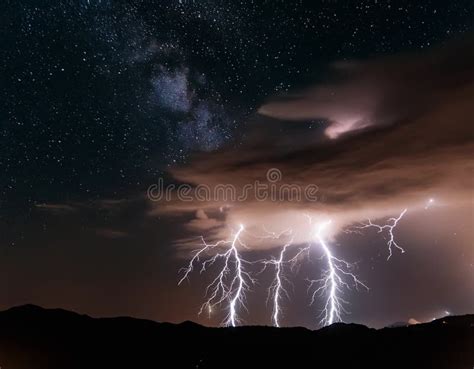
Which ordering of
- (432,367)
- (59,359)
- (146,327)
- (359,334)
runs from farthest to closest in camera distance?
1. (146,327)
2. (359,334)
3. (59,359)
4. (432,367)

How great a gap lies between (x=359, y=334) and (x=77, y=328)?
38.1ft

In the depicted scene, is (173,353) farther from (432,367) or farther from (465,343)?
(465,343)

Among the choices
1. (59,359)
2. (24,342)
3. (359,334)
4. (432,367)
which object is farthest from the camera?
(359,334)

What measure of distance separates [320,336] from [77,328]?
33.1 feet

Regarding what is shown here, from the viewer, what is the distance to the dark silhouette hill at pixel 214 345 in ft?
49.6

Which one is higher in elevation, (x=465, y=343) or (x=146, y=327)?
(x=146, y=327)

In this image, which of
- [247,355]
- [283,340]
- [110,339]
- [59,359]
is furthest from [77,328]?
[283,340]

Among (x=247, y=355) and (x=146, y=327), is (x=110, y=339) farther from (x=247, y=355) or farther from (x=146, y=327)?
(x=247, y=355)

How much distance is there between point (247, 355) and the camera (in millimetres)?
16219

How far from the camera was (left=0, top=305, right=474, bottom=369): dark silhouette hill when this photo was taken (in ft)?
49.6

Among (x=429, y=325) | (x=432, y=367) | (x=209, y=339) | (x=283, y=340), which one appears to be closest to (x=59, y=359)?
(x=209, y=339)

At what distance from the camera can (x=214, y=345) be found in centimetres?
1734

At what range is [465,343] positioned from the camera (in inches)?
614

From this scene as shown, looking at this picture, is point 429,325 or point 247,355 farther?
point 429,325
